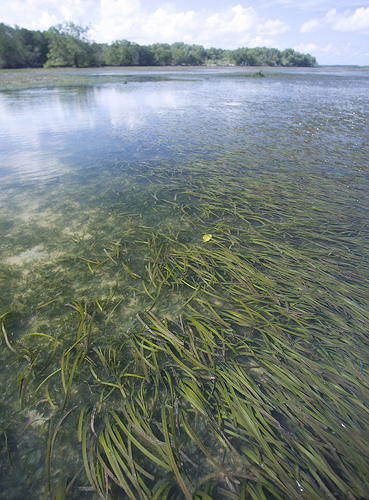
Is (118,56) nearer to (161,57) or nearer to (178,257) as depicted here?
(161,57)

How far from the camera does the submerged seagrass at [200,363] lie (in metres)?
1.23

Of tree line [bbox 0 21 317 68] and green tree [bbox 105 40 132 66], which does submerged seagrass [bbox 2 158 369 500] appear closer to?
tree line [bbox 0 21 317 68]

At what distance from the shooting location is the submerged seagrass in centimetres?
123

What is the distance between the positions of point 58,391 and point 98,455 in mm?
483

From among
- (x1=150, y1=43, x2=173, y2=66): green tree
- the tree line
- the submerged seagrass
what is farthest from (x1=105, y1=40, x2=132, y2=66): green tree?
the submerged seagrass

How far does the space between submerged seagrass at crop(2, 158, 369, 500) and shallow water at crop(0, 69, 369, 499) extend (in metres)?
0.02

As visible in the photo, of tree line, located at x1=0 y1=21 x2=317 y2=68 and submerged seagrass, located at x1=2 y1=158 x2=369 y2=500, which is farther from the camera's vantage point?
tree line, located at x1=0 y1=21 x2=317 y2=68

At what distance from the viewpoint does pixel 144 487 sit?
1160mm

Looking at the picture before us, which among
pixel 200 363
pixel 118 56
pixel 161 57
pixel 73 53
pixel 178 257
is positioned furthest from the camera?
pixel 161 57

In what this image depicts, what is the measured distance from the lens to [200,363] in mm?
1675

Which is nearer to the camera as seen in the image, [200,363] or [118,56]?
[200,363]

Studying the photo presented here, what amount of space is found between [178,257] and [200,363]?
4.10ft

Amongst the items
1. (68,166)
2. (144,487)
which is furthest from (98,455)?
(68,166)

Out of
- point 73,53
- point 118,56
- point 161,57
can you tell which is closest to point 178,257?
point 73,53
